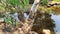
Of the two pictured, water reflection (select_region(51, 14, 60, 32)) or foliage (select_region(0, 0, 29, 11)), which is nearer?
foliage (select_region(0, 0, 29, 11))

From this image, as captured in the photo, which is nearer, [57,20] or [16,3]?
[16,3]

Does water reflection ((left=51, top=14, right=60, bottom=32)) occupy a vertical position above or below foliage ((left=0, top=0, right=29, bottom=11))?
below

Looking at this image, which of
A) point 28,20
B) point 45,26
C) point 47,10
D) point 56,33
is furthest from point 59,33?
point 47,10

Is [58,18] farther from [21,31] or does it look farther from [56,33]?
[21,31]

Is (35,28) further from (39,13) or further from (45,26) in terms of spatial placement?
(39,13)

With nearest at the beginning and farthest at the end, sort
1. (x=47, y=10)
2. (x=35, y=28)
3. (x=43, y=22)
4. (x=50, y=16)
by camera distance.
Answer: (x=35, y=28), (x=43, y=22), (x=50, y=16), (x=47, y=10)

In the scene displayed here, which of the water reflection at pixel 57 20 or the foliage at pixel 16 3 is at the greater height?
the foliage at pixel 16 3

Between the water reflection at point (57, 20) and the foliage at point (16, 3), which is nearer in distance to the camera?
the foliage at point (16, 3)

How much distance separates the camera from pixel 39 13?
407 inches

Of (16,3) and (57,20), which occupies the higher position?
(16,3)

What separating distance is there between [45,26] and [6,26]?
2.06m

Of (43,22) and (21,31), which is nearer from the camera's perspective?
(21,31)

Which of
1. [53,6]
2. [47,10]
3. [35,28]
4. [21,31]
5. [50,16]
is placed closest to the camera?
[21,31]

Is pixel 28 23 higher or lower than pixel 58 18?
higher
